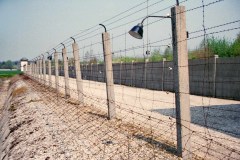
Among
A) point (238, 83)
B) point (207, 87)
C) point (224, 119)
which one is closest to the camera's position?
point (224, 119)

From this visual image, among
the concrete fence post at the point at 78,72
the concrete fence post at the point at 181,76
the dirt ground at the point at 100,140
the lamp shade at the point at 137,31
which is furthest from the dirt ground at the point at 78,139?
the lamp shade at the point at 137,31

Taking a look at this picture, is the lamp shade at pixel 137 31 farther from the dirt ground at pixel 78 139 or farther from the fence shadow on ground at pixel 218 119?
the fence shadow on ground at pixel 218 119

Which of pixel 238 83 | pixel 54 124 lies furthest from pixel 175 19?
pixel 238 83

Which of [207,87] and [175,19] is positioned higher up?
[175,19]

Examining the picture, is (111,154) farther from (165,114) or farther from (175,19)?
(165,114)

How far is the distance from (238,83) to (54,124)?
1033 cm

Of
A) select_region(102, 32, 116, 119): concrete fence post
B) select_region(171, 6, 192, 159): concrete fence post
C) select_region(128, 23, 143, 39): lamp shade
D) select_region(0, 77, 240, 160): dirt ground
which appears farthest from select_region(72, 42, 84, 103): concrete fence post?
select_region(171, 6, 192, 159): concrete fence post

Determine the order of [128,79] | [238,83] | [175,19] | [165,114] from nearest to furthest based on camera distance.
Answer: [175,19], [165,114], [238,83], [128,79]

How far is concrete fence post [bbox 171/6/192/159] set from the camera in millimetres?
5344

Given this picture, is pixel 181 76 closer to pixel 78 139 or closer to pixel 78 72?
pixel 78 139

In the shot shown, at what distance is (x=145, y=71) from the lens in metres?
24.3

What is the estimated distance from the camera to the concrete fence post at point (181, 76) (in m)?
5.34

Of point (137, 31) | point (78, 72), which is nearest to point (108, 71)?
point (137, 31)

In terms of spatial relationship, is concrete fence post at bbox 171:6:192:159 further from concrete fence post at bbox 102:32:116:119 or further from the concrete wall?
the concrete wall
